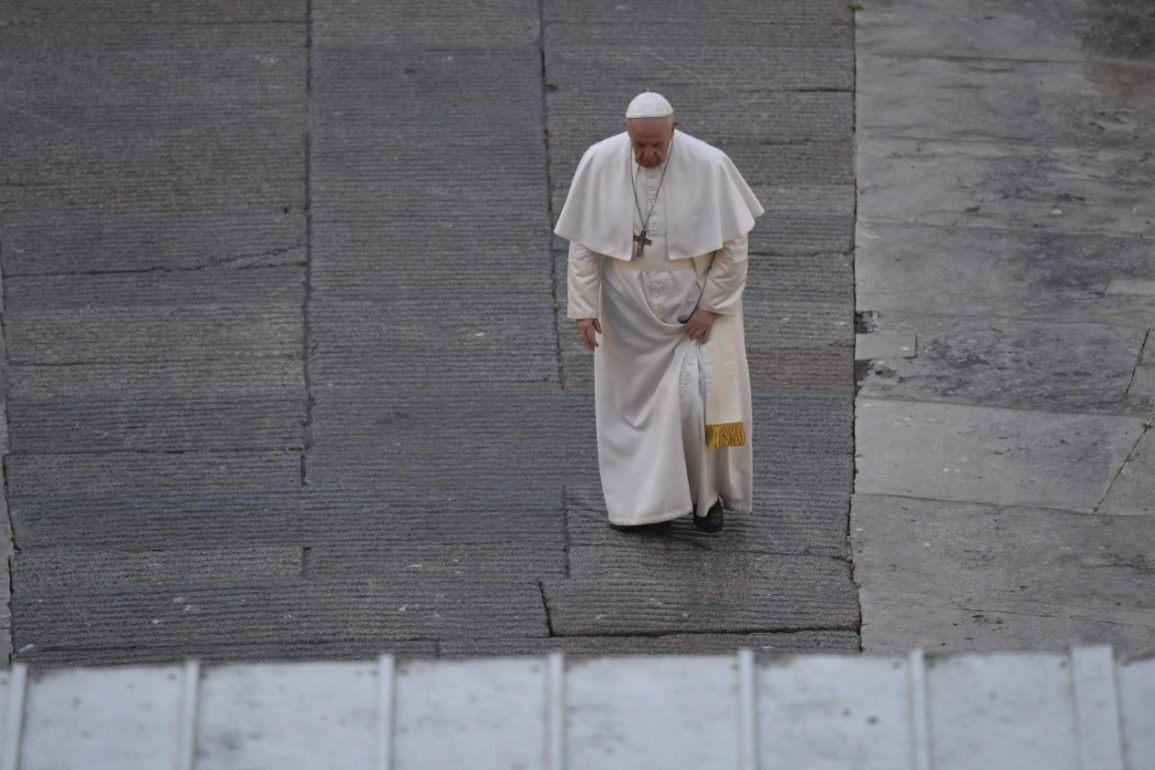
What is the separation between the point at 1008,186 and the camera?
10578mm

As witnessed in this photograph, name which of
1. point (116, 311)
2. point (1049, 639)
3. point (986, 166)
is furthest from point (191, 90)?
point (1049, 639)

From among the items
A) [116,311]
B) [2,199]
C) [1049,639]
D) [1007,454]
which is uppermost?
[2,199]

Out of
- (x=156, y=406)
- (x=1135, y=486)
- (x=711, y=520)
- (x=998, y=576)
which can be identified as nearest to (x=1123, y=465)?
(x=1135, y=486)

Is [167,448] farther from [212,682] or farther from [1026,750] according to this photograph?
[1026,750]

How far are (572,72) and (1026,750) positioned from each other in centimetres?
840

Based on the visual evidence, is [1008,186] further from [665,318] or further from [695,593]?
[695,593]

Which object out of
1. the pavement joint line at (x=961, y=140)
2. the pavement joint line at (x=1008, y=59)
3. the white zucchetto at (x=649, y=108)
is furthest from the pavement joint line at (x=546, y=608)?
the pavement joint line at (x=1008, y=59)

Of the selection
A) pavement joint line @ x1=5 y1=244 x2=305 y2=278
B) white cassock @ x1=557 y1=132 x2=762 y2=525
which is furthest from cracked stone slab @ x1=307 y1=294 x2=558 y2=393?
white cassock @ x1=557 y1=132 x2=762 y2=525

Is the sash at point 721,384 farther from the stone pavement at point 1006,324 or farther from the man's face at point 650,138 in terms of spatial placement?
the stone pavement at point 1006,324

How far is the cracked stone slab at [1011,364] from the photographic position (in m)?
8.87

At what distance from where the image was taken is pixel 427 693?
11.4 feet

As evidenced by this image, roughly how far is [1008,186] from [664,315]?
392 cm

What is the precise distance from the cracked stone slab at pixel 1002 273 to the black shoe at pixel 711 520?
2238 mm

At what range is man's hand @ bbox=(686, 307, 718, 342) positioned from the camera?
7316 millimetres
